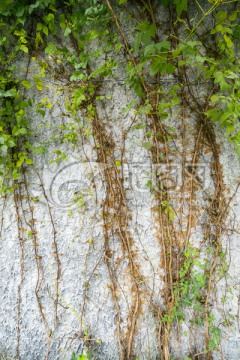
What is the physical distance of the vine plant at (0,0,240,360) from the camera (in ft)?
5.74

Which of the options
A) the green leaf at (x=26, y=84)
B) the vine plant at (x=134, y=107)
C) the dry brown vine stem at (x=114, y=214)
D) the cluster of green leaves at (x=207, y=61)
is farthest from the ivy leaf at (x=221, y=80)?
the green leaf at (x=26, y=84)

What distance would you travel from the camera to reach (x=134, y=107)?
1854 mm

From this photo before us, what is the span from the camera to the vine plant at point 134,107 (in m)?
1.75

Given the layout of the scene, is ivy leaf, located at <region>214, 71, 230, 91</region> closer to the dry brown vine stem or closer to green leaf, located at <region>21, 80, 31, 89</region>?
the dry brown vine stem

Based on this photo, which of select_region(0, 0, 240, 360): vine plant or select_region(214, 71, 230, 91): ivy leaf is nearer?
select_region(214, 71, 230, 91): ivy leaf

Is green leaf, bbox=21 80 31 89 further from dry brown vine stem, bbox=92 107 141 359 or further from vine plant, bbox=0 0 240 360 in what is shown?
dry brown vine stem, bbox=92 107 141 359

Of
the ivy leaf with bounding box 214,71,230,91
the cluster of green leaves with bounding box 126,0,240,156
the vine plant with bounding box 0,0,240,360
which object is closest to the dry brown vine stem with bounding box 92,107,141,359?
the vine plant with bounding box 0,0,240,360

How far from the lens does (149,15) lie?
71.9 inches

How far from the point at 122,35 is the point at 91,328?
175 centimetres

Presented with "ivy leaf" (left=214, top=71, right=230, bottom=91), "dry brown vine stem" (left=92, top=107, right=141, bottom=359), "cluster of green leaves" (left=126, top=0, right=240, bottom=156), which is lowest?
"dry brown vine stem" (left=92, top=107, right=141, bottom=359)

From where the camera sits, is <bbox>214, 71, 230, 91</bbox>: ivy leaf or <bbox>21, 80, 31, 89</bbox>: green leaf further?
<bbox>21, 80, 31, 89</bbox>: green leaf

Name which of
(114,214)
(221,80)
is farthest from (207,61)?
(114,214)

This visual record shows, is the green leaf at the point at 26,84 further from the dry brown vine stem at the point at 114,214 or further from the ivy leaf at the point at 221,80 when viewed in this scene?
the ivy leaf at the point at 221,80

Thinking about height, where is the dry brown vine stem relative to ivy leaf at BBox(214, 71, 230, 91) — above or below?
below
